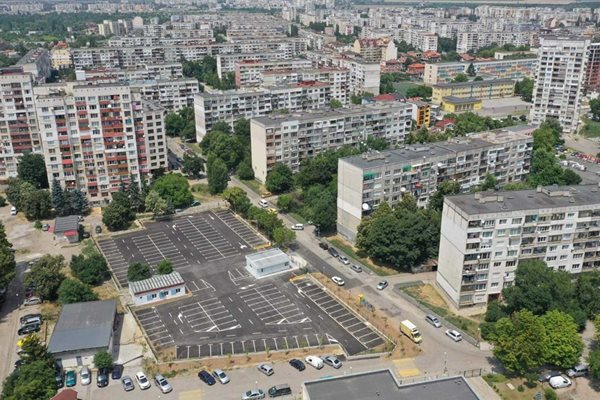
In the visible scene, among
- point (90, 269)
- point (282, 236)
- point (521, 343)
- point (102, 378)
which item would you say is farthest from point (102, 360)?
point (521, 343)

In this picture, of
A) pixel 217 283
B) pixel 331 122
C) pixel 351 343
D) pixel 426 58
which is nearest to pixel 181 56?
pixel 426 58

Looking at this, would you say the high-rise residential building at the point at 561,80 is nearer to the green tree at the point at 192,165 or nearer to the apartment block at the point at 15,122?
the green tree at the point at 192,165

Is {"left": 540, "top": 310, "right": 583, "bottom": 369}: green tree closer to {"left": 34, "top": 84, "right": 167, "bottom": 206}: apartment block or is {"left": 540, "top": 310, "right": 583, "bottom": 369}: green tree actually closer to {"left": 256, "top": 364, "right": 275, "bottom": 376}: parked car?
{"left": 256, "top": 364, "right": 275, "bottom": 376}: parked car

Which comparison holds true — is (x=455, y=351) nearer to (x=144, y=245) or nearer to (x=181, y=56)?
(x=144, y=245)

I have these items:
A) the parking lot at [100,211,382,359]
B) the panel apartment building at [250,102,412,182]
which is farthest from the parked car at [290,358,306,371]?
the panel apartment building at [250,102,412,182]

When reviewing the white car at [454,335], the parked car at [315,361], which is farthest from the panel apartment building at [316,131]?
the parked car at [315,361]

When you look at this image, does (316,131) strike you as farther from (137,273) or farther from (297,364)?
(297,364)
